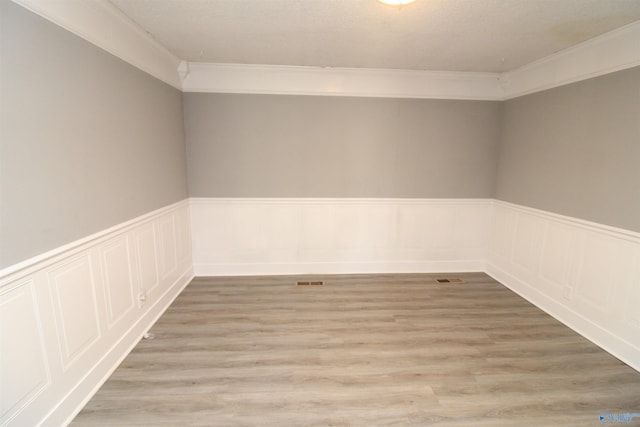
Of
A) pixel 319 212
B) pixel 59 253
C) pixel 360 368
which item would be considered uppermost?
pixel 59 253

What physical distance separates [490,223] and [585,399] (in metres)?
2.42

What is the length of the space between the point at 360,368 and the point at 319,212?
6.73ft

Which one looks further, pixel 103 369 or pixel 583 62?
pixel 583 62

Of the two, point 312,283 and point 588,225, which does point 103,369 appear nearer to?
point 312,283

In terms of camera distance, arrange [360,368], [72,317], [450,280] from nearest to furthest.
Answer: [72,317] → [360,368] → [450,280]

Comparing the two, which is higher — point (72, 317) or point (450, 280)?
point (72, 317)

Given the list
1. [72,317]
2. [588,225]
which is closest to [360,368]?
[72,317]

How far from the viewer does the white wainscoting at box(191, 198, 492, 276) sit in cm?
379

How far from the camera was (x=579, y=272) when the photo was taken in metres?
2.72

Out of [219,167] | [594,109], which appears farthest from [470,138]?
[219,167]

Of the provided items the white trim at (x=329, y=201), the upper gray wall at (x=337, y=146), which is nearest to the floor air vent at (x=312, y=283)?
the white trim at (x=329, y=201)

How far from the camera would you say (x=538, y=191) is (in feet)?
10.5

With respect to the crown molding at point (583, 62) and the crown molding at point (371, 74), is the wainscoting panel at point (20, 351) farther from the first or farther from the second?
the crown molding at point (583, 62)

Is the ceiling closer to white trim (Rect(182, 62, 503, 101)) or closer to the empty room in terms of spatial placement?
the empty room
